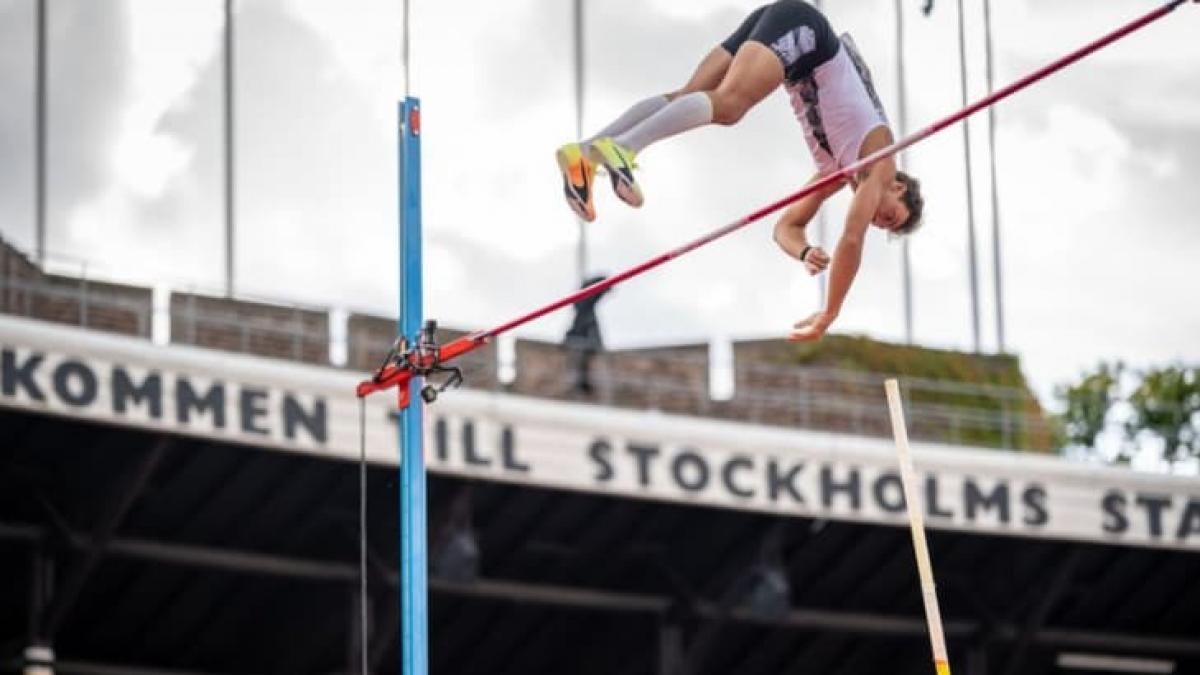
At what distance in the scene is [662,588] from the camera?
35594 millimetres

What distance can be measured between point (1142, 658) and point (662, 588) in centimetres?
749

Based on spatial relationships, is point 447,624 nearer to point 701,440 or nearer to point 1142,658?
point 701,440

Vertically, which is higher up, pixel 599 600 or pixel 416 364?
pixel 599 600

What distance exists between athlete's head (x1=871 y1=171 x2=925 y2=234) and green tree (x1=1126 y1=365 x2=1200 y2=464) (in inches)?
1641

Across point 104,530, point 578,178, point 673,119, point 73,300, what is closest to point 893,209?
point 673,119

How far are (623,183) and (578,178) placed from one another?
0.80 feet

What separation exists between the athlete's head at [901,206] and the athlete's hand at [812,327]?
53cm

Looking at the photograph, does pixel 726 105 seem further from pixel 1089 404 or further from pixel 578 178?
pixel 1089 404

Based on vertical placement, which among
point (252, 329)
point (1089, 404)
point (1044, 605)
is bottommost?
point (1044, 605)

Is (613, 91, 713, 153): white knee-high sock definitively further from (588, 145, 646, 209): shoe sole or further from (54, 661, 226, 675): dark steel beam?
(54, 661, 226, 675): dark steel beam

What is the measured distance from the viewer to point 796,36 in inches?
522

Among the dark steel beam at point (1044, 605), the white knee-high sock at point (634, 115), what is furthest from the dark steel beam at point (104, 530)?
the white knee-high sock at point (634, 115)

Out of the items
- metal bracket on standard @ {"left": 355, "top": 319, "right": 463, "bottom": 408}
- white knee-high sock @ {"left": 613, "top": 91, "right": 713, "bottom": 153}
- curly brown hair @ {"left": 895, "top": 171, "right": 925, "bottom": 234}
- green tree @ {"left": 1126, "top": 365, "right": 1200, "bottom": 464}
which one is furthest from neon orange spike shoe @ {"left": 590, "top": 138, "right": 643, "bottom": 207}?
green tree @ {"left": 1126, "top": 365, "right": 1200, "bottom": 464}

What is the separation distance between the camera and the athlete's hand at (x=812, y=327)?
44.7ft
